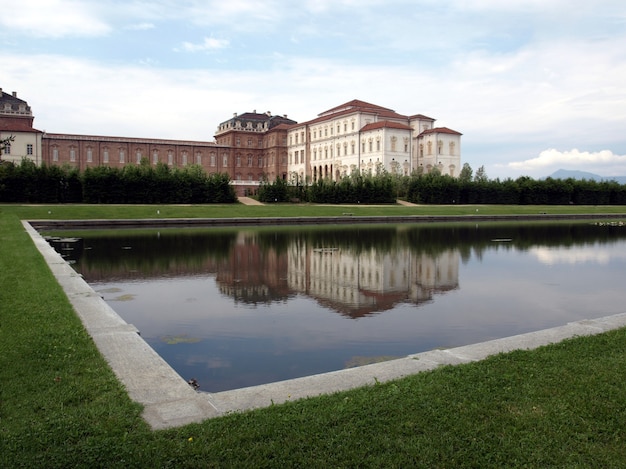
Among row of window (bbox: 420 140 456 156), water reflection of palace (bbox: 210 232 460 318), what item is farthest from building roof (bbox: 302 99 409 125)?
water reflection of palace (bbox: 210 232 460 318)

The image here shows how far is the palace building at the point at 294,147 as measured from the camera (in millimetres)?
80875

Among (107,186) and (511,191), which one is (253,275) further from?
(511,191)

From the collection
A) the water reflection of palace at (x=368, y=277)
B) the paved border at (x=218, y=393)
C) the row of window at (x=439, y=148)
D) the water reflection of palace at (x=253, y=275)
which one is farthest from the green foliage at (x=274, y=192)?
the paved border at (x=218, y=393)

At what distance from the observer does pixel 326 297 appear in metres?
11.2

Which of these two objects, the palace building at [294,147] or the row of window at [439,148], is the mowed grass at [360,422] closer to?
the palace building at [294,147]

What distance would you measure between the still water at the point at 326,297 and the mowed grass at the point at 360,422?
5.57 ft

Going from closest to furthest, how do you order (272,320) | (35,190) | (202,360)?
1. (202,360)
2. (272,320)
3. (35,190)

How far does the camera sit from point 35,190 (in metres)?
47.5

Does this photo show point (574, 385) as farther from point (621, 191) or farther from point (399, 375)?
point (621, 191)

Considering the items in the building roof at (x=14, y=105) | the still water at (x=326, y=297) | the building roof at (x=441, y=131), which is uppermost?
the building roof at (x=14, y=105)

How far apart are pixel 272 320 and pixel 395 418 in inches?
201

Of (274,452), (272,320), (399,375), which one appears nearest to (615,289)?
(272,320)

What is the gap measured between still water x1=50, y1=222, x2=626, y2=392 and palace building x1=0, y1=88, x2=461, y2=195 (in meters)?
55.2

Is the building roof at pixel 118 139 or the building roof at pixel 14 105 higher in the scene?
the building roof at pixel 14 105
